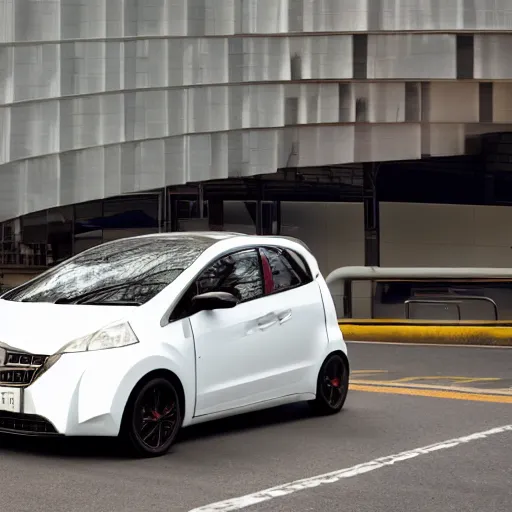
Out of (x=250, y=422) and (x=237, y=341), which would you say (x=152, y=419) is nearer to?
(x=237, y=341)

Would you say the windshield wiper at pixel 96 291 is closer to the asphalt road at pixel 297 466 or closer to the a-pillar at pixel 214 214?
the asphalt road at pixel 297 466

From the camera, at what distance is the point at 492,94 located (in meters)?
30.4

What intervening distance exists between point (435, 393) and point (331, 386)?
1782 mm

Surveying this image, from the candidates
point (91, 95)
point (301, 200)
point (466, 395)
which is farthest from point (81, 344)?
point (301, 200)

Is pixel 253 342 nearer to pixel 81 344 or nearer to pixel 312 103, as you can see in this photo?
pixel 81 344

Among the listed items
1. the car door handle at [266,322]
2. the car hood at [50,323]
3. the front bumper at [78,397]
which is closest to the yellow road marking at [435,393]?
the car door handle at [266,322]

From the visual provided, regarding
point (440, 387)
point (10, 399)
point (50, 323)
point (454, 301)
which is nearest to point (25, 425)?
point (10, 399)

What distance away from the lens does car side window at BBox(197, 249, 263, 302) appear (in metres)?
7.91

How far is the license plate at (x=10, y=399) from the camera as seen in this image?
269 inches

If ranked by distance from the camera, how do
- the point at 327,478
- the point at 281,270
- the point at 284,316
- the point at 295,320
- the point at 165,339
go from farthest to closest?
1. the point at 281,270
2. the point at 295,320
3. the point at 284,316
4. the point at 165,339
5. the point at 327,478

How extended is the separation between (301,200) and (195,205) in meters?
3.14

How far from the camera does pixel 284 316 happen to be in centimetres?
843

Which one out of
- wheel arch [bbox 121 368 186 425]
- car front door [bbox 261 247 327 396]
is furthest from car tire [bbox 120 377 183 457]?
car front door [bbox 261 247 327 396]

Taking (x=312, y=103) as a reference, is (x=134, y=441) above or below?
below
